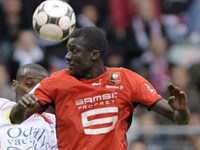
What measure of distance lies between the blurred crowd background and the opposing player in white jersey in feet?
12.9

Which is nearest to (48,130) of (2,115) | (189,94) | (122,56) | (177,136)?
(2,115)

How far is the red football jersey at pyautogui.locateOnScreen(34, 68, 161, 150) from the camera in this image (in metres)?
5.89

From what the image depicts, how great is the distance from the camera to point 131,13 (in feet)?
41.3

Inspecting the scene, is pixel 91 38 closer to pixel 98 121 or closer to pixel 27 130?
pixel 98 121

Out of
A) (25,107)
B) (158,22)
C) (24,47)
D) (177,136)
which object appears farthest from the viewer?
(158,22)

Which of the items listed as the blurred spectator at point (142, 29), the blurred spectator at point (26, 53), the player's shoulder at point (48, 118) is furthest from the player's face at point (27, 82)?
the blurred spectator at point (142, 29)

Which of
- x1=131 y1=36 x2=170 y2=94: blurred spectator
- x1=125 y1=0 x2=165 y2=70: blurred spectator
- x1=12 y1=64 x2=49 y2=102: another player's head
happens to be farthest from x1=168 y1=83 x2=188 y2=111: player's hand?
x1=125 y1=0 x2=165 y2=70: blurred spectator

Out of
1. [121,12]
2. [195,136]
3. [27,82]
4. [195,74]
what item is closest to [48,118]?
[27,82]

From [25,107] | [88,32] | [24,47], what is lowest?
[24,47]

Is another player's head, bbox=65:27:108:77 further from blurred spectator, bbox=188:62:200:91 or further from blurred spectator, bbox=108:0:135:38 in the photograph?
blurred spectator, bbox=108:0:135:38

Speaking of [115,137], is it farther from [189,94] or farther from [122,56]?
[122,56]

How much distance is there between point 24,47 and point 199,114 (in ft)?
12.0

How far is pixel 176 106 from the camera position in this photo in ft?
18.4

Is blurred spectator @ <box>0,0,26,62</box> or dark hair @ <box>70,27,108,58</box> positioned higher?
dark hair @ <box>70,27,108,58</box>
